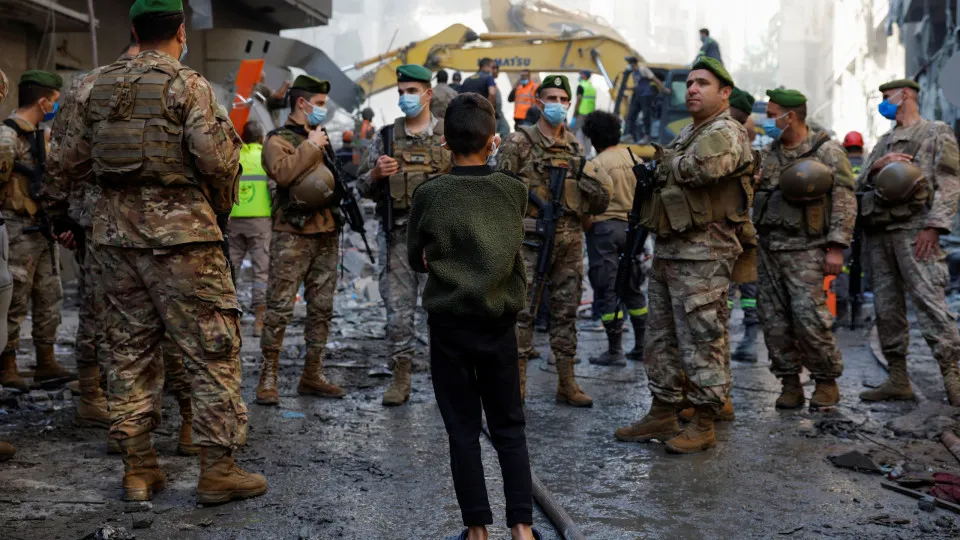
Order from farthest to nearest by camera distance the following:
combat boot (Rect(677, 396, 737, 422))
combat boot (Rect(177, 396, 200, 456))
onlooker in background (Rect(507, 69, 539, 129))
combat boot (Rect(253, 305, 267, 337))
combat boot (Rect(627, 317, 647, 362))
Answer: onlooker in background (Rect(507, 69, 539, 129)) < combat boot (Rect(253, 305, 267, 337)) < combat boot (Rect(627, 317, 647, 362)) < combat boot (Rect(677, 396, 737, 422)) < combat boot (Rect(177, 396, 200, 456))

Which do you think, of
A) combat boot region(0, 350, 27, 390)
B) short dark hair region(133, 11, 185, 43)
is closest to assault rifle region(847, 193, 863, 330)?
short dark hair region(133, 11, 185, 43)

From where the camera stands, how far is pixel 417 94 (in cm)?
601

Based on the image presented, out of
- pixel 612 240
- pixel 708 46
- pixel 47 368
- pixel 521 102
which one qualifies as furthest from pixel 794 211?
pixel 708 46

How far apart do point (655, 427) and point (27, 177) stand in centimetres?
444

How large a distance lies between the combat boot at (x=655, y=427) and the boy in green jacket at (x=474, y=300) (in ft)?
6.26

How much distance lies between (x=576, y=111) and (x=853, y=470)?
1302 cm

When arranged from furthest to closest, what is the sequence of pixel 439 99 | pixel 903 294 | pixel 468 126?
pixel 439 99
pixel 903 294
pixel 468 126

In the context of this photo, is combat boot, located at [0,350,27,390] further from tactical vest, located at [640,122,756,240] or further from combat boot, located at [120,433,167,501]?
tactical vest, located at [640,122,756,240]

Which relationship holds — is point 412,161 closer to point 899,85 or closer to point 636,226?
point 636,226

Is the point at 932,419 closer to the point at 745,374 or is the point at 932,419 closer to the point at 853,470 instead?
the point at 853,470

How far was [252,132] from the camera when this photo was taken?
8953 millimetres

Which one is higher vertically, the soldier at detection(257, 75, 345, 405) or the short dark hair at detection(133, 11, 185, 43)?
the short dark hair at detection(133, 11, 185, 43)

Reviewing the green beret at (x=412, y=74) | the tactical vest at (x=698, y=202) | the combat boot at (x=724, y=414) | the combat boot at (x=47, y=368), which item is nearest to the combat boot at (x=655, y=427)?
the combat boot at (x=724, y=414)

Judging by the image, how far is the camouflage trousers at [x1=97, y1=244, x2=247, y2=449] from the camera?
12.6 ft
